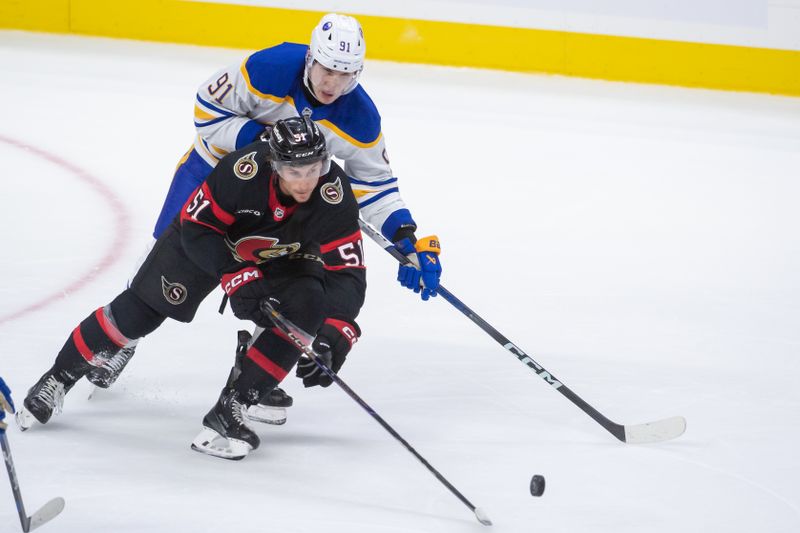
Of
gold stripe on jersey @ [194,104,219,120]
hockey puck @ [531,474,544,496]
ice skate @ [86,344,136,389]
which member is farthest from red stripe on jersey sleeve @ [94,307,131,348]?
hockey puck @ [531,474,544,496]

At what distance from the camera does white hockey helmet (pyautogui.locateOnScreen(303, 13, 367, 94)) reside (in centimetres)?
329

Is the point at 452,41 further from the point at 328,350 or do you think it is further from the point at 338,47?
the point at 328,350

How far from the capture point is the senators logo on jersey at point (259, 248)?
3.13 meters

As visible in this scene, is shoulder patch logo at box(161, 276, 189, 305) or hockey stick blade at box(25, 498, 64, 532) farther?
shoulder patch logo at box(161, 276, 189, 305)

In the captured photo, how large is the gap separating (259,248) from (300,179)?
1.03 ft

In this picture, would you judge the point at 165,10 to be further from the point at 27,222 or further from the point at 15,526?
the point at 15,526

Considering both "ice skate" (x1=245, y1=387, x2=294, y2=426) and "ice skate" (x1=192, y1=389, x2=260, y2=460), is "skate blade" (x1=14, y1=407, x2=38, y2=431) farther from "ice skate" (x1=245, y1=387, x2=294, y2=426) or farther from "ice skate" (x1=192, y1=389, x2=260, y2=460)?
"ice skate" (x1=245, y1=387, x2=294, y2=426)

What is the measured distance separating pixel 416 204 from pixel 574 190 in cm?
85

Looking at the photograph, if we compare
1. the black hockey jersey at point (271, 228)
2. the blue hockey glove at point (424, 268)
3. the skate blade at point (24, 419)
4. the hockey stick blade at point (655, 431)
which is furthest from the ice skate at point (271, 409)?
the hockey stick blade at point (655, 431)

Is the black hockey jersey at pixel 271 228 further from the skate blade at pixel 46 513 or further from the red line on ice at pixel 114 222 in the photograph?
the red line on ice at pixel 114 222

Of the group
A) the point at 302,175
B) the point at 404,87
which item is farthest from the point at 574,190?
the point at 302,175

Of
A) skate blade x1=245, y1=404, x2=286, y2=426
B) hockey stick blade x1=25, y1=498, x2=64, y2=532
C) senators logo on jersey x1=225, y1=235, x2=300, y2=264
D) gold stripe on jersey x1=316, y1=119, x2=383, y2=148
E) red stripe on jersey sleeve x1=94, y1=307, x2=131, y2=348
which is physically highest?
gold stripe on jersey x1=316, y1=119, x2=383, y2=148

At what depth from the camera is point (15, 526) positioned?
265cm

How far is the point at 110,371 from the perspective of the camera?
3322 millimetres
